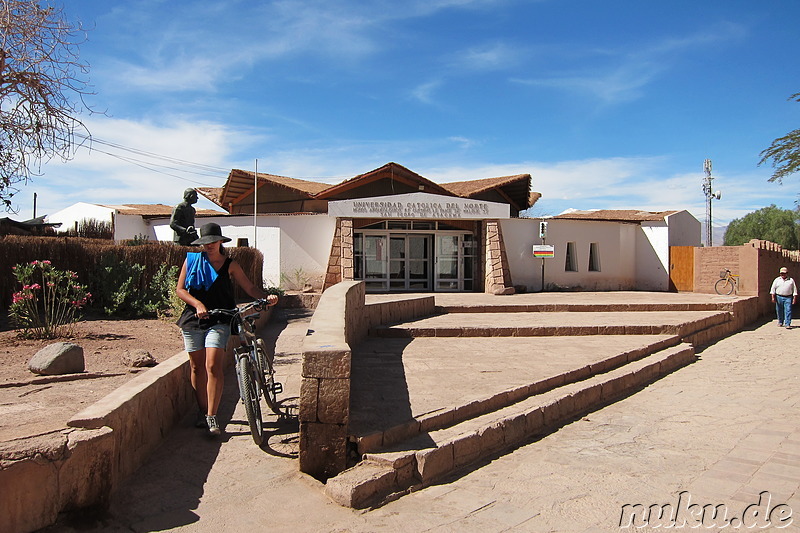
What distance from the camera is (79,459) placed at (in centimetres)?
365

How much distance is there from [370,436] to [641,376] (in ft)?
17.3

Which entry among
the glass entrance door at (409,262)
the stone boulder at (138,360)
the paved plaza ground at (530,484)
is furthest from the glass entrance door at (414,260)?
the paved plaza ground at (530,484)

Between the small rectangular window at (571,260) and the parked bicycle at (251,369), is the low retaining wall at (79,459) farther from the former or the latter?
the small rectangular window at (571,260)

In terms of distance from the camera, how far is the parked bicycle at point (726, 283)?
2064 centimetres

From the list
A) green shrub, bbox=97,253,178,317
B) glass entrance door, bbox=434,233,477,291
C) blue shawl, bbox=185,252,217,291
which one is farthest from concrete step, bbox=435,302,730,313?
blue shawl, bbox=185,252,217,291

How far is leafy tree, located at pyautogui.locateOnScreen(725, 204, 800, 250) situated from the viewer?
58.4 metres

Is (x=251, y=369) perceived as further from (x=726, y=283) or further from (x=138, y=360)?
(x=726, y=283)

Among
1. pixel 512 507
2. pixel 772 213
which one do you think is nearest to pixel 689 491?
pixel 512 507

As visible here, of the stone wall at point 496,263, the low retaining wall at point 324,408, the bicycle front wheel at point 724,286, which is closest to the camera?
the low retaining wall at point 324,408

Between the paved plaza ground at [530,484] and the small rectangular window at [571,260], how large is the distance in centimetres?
1559

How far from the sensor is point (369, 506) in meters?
4.08

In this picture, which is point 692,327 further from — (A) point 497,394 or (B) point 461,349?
(A) point 497,394

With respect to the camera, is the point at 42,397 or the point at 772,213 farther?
the point at 772,213

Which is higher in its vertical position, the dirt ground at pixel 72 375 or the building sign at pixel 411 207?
the building sign at pixel 411 207
